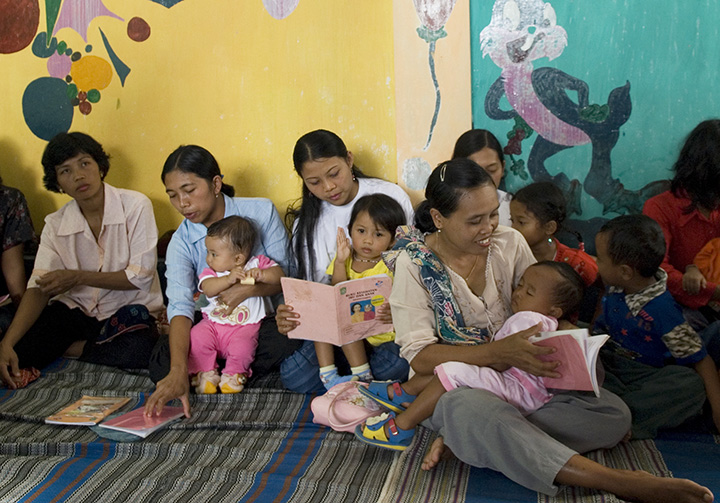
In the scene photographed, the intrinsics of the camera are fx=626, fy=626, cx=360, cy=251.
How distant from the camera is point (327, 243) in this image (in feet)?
10.5

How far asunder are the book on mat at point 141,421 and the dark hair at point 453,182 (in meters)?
1.41

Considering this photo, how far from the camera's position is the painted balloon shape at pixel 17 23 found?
3.99m

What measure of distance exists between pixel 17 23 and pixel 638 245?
155 inches

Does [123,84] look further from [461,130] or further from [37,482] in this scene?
[37,482]

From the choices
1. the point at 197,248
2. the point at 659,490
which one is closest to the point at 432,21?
the point at 197,248

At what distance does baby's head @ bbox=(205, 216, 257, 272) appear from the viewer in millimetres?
2971

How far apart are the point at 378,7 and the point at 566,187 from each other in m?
1.41

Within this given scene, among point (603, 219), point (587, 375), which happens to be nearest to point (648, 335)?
point (587, 375)

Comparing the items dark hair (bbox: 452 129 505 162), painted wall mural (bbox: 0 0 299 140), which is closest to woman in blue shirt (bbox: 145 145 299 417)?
dark hair (bbox: 452 129 505 162)

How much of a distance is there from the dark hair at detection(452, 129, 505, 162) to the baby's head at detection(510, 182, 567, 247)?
13.9 inches

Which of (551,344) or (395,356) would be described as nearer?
(551,344)

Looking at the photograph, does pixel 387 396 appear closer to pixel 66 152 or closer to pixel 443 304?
pixel 443 304

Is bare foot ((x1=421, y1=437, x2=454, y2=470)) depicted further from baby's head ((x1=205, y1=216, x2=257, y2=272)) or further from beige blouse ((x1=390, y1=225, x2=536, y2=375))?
baby's head ((x1=205, y1=216, x2=257, y2=272))

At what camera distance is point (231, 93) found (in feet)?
12.4
